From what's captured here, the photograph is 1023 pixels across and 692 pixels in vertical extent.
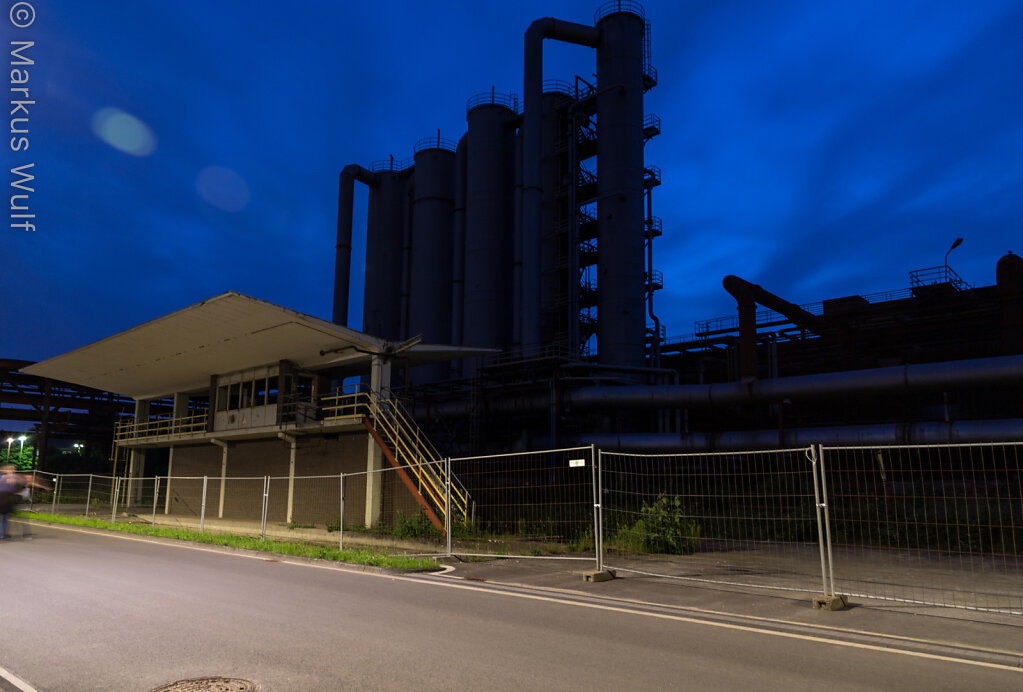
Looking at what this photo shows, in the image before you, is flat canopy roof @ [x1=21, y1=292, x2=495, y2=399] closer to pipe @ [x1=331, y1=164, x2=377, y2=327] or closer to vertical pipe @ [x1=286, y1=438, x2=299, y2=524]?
vertical pipe @ [x1=286, y1=438, x2=299, y2=524]

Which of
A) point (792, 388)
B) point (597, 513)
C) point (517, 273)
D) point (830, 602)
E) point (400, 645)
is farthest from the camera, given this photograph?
point (517, 273)

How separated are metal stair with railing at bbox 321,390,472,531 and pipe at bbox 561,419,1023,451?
1036cm

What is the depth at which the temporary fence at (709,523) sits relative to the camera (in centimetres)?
1031

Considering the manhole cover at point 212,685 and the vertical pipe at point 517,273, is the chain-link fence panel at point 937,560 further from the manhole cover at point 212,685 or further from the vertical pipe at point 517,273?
the vertical pipe at point 517,273

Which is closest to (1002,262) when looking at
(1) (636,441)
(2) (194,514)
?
(1) (636,441)

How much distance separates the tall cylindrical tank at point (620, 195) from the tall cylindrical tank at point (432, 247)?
13.1 meters

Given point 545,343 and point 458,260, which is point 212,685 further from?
point 458,260

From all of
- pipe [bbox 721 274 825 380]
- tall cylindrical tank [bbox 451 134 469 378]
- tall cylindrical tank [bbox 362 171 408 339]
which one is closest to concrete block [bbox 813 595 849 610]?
pipe [bbox 721 274 825 380]

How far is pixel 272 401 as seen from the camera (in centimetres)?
2870

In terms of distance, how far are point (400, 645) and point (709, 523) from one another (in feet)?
50.6

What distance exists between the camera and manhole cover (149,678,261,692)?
15.8ft

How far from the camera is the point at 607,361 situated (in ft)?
120

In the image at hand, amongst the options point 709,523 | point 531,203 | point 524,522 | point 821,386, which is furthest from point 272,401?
point 821,386

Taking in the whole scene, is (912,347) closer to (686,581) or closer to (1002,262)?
(1002,262)
